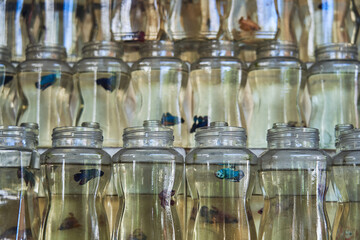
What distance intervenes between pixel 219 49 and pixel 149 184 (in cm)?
35

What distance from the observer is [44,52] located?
3.77ft

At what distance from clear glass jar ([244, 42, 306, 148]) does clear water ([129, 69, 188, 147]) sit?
139mm

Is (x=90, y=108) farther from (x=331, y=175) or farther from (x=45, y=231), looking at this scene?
(x=331, y=175)

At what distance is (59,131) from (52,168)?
0.06 m

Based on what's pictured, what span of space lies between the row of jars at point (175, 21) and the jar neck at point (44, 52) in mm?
76

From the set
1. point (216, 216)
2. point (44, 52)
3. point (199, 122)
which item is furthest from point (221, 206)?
point (44, 52)

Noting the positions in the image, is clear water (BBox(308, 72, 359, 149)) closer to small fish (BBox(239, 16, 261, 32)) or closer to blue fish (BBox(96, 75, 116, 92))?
small fish (BBox(239, 16, 261, 32))

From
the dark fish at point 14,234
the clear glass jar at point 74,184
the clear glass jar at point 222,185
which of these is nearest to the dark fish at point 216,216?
the clear glass jar at point 222,185

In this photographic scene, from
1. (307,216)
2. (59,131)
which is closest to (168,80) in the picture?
(59,131)

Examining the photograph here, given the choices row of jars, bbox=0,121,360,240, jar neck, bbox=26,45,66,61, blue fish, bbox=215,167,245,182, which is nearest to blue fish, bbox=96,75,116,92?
jar neck, bbox=26,45,66,61

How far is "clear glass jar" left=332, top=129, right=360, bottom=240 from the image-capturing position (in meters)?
0.92

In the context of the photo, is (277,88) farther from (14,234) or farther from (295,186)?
(14,234)

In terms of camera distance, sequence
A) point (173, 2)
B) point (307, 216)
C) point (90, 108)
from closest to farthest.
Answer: point (307, 216) < point (90, 108) < point (173, 2)

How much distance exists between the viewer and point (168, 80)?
1.13 m
